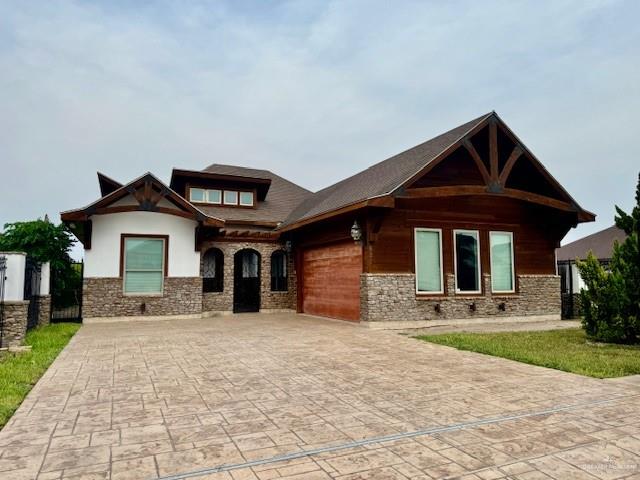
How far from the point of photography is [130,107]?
19.8m

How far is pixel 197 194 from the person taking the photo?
1794 centimetres

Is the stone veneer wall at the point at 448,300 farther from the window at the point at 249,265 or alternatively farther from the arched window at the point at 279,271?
the window at the point at 249,265

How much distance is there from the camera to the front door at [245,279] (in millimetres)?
18516

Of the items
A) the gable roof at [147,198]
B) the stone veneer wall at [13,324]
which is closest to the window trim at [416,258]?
the gable roof at [147,198]

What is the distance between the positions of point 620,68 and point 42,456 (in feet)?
61.1

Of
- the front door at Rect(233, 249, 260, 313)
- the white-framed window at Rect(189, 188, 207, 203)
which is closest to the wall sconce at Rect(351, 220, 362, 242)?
the front door at Rect(233, 249, 260, 313)

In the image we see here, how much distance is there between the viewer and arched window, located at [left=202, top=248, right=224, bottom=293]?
1661 centimetres

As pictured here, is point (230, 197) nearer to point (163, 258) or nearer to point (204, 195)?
point (204, 195)

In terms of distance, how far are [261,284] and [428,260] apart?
22.3 ft

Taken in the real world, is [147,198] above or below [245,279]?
above

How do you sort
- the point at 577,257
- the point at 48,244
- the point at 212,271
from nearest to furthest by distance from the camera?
1. the point at 48,244
2. the point at 212,271
3. the point at 577,257

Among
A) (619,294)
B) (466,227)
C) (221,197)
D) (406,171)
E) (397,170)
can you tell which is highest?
(221,197)

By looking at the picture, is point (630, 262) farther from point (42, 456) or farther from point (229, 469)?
point (42, 456)

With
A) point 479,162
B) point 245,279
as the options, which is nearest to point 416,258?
point 479,162
